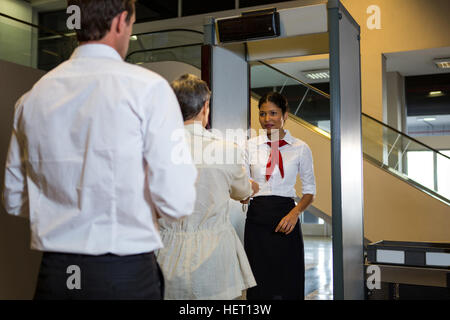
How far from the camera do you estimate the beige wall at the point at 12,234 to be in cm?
320

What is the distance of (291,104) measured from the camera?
6758 mm

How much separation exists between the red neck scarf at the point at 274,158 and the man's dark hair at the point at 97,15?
1.87m

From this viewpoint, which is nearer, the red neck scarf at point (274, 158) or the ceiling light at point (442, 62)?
the red neck scarf at point (274, 158)

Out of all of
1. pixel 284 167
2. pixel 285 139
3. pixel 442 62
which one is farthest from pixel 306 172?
pixel 442 62

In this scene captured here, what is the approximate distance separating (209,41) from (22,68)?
1508 mm

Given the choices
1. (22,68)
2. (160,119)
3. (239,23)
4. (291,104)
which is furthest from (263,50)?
(291,104)

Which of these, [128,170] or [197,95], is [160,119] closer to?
[128,170]

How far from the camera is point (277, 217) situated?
2.90 metres

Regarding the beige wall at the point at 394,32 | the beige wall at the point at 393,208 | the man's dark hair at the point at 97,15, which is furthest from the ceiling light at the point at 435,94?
the man's dark hair at the point at 97,15

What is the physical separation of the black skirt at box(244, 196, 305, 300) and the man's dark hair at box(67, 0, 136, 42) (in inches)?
73.6

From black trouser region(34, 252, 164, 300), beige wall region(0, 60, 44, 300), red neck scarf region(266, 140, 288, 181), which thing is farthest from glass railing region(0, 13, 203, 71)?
black trouser region(34, 252, 164, 300)

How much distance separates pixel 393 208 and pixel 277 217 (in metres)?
3.54

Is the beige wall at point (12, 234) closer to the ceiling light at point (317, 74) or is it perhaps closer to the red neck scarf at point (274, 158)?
the red neck scarf at point (274, 158)

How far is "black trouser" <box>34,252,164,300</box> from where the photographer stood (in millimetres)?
1196
